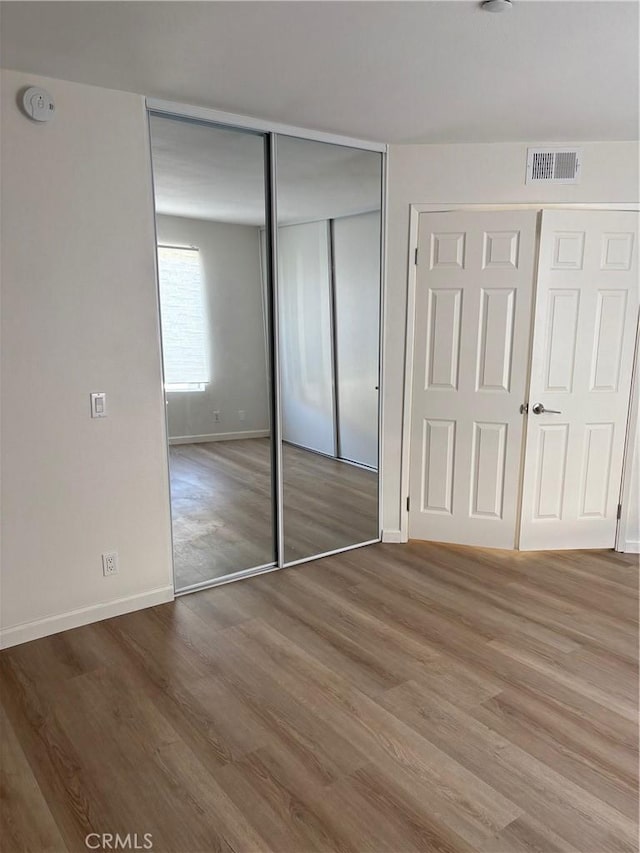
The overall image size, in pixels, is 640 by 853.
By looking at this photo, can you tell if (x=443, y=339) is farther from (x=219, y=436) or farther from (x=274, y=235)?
(x=219, y=436)

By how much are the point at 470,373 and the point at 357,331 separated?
0.78 m

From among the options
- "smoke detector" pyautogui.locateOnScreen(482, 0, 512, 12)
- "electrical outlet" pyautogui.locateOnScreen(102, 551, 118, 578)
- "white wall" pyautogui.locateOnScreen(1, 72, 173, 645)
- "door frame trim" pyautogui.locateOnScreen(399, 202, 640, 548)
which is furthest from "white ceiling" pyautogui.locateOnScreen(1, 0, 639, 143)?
"electrical outlet" pyautogui.locateOnScreen(102, 551, 118, 578)

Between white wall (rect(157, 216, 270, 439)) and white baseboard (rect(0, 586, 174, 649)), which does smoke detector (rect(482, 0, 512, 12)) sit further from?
white baseboard (rect(0, 586, 174, 649))

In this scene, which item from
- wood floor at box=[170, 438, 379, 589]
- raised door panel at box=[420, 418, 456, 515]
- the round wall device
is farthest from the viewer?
raised door panel at box=[420, 418, 456, 515]

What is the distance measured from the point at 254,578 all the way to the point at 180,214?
208 cm

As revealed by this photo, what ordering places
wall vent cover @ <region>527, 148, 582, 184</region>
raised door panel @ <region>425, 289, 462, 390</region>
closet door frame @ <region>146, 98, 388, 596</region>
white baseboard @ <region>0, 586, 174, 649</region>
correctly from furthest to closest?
raised door panel @ <region>425, 289, 462, 390</region> → wall vent cover @ <region>527, 148, 582, 184</region> → closet door frame @ <region>146, 98, 388, 596</region> → white baseboard @ <region>0, 586, 174, 649</region>

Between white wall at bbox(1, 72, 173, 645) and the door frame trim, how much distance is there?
1614mm

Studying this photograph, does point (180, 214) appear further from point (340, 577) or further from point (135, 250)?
point (340, 577)

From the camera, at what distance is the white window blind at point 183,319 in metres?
2.94

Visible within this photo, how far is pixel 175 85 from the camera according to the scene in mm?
2570

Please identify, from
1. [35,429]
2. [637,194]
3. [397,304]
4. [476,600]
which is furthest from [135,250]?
[637,194]

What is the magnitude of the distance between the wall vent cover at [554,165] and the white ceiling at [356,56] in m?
0.35

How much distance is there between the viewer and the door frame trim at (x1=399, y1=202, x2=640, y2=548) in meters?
3.50

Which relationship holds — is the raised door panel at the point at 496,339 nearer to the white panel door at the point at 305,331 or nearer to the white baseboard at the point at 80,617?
the white panel door at the point at 305,331
